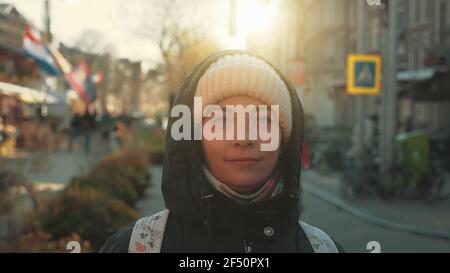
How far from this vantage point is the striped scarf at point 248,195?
1737 millimetres

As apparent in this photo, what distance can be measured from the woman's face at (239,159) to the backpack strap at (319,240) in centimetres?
23

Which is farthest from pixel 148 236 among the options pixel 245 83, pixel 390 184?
pixel 390 184

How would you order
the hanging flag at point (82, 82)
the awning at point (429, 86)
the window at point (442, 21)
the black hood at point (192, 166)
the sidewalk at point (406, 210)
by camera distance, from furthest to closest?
the window at point (442, 21) → the awning at point (429, 86) → the sidewalk at point (406, 210) → the hanging flag at point (82, 82) → the black hood at point (192, 166)

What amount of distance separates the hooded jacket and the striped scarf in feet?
0.04

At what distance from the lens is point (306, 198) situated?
1238 centimetres

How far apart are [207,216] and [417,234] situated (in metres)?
7.29

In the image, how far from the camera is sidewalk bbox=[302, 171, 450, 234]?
29.9 ft

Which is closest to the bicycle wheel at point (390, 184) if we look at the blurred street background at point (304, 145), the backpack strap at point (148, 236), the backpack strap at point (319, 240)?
the blurred street background at point (304, 145)

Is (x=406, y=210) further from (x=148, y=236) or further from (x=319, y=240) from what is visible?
(x=148, y=236)

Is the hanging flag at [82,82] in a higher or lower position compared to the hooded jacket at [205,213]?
higher

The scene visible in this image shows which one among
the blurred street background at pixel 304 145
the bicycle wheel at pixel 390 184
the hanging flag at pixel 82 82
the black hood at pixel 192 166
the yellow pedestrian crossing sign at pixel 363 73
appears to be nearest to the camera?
the black hood at pixel 192 166

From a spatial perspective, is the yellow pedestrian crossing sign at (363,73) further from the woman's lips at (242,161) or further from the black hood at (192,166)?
the woman's lips at (242,161)
